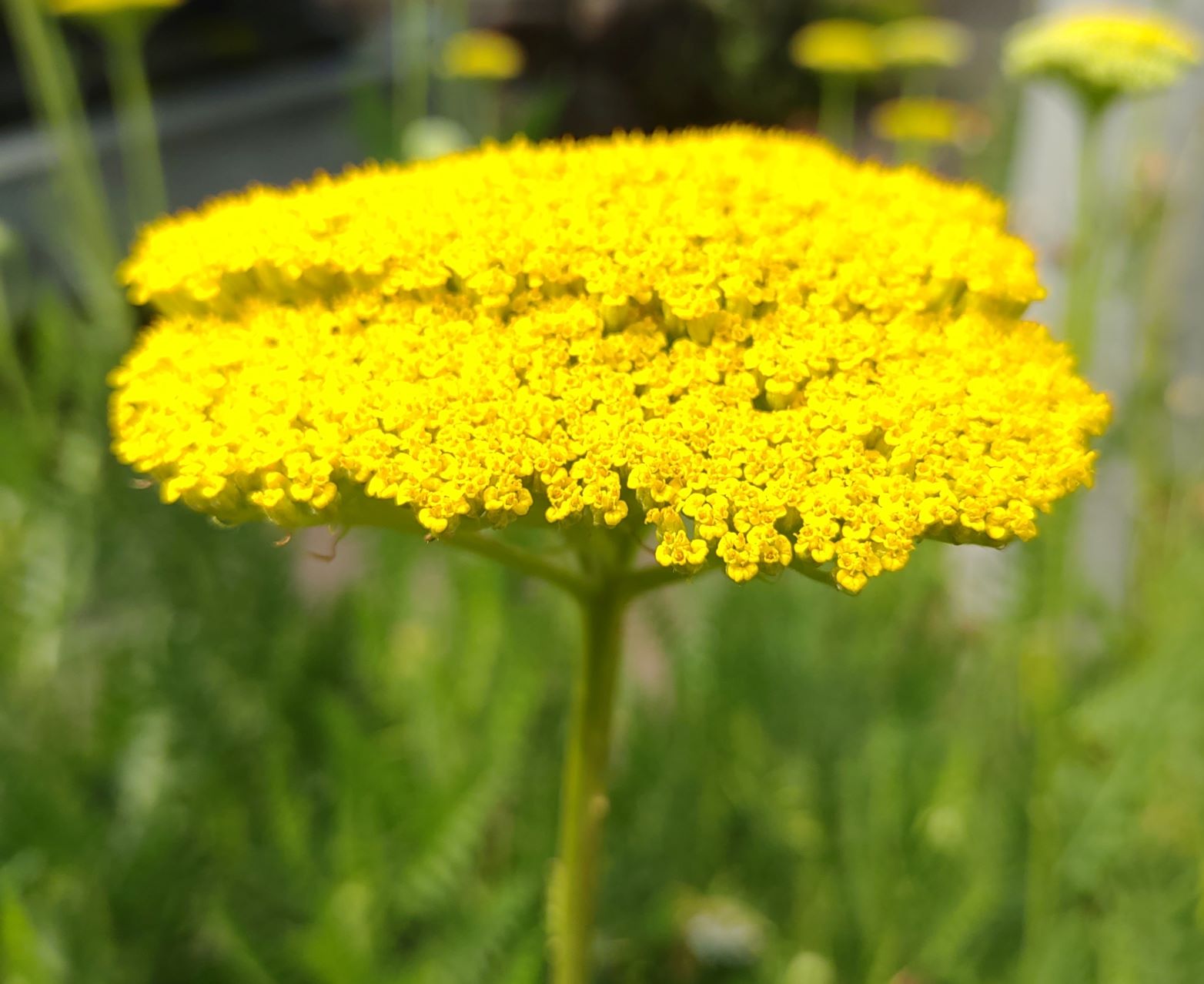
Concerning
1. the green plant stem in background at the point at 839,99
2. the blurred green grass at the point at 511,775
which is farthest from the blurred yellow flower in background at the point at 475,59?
the green plant stem in background at the point at 839,99

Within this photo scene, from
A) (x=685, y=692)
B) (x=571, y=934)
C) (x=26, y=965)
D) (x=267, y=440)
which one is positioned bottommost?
(x=685, y=692)

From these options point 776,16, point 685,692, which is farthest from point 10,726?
point 776,16

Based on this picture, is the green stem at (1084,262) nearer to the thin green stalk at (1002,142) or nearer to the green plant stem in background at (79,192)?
the thin green stalk at (1002,142)

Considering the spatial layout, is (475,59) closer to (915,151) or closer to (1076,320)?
(915,151)

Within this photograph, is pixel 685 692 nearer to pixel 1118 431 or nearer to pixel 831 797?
pixel 831 797

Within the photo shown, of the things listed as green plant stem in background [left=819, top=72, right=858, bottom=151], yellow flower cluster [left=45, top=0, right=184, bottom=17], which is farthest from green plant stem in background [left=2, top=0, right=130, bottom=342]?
green plant stem in background [left=819, top=72, right=858, bottom=151]

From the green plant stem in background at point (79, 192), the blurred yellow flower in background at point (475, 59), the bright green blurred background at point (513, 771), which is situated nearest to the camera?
the bright green blurred background at point (513, 771)
